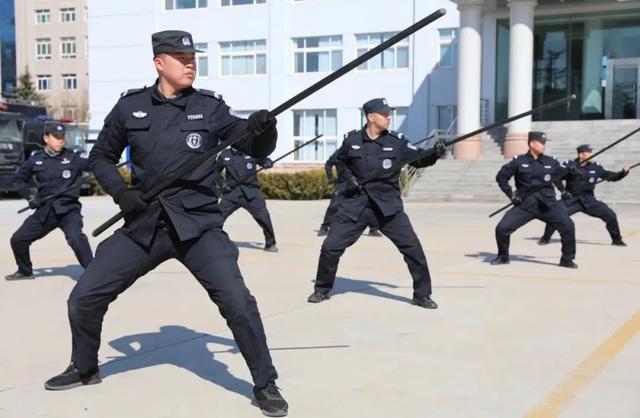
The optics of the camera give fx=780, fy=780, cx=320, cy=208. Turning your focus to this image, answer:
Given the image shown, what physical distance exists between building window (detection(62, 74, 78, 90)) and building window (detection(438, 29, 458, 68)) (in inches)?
1963

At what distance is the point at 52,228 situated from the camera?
8398 millimetres

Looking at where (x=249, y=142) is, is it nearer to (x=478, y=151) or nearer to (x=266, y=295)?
(x=266, y=295)

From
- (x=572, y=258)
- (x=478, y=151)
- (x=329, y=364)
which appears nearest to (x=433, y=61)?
(x=478, y=151)

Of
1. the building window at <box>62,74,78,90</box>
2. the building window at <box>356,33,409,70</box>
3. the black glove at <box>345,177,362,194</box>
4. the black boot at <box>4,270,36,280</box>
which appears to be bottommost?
the black boot at <box>4,270,36,280</box>

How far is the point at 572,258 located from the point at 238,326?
6288 mm

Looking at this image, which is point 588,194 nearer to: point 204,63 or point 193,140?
point 193,140

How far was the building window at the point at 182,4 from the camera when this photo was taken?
3812 centimetres

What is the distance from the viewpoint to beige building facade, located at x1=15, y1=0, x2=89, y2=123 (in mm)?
72875

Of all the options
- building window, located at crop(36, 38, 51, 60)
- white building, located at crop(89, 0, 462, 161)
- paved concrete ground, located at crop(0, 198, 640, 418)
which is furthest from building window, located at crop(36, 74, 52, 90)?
paved concrete ground, located at crop(0, 198, 640, 418)

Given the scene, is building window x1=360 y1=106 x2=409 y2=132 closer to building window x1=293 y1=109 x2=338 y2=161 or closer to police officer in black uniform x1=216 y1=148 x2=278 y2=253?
building window x1=293 y1=109 x2=338 y2=161

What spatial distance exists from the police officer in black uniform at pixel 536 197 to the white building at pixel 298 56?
75.7 feet

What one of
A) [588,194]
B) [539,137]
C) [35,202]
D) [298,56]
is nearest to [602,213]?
[588,194]

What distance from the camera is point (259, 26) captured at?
36531mm

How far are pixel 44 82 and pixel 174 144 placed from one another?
76.0 m
